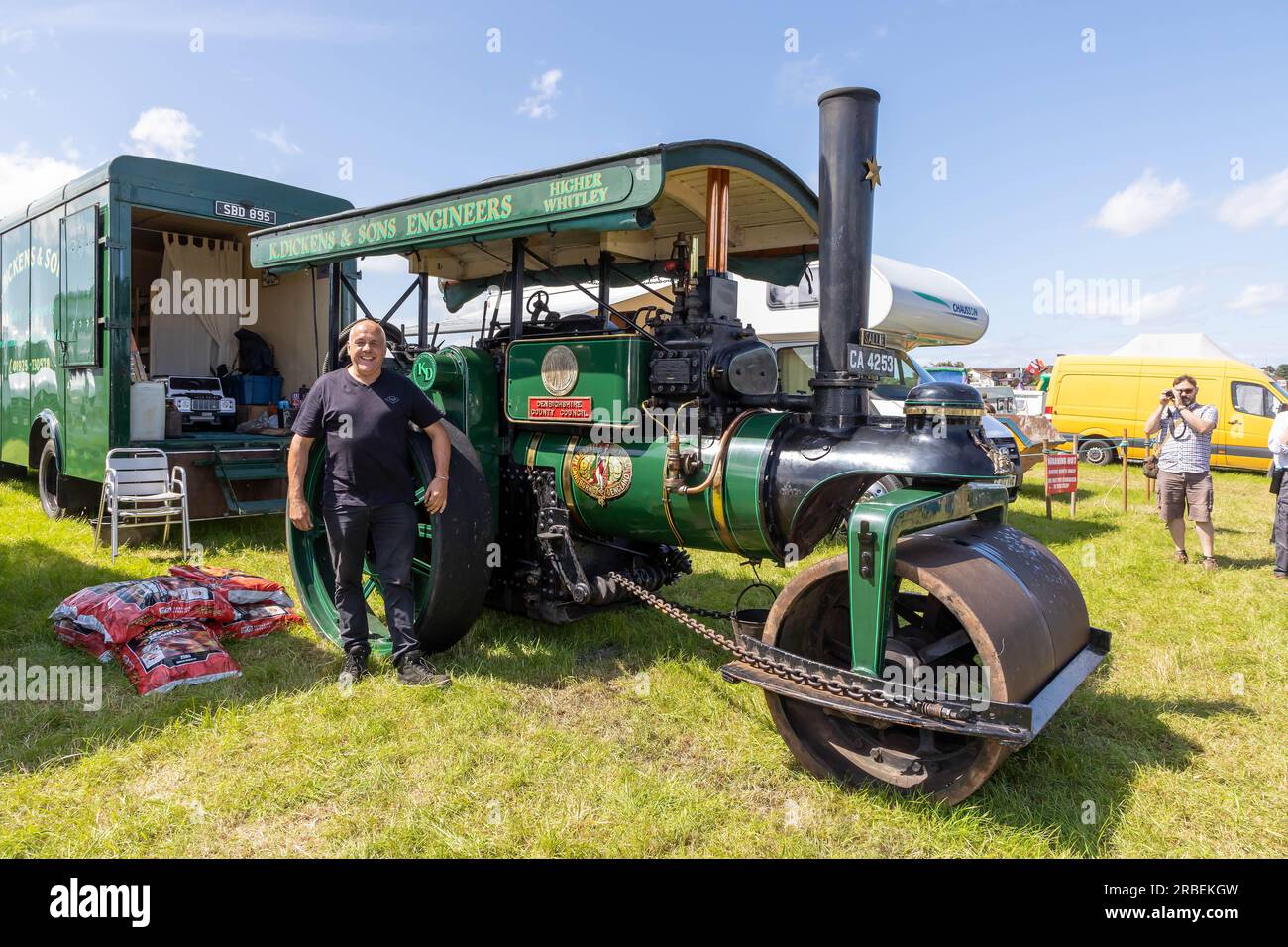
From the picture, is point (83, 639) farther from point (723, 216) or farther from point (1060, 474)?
point (1060, 474)

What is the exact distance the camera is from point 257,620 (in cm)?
448

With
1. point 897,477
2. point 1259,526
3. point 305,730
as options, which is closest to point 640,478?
point 897,477

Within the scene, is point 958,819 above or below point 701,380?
below

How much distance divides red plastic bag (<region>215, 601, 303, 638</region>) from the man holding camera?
6.56m

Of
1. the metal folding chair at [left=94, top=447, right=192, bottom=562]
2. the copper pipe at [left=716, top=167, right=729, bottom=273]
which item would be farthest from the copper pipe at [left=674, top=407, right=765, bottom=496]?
the metal folding chair at [left=94, top=447, right=192, bottom=562]

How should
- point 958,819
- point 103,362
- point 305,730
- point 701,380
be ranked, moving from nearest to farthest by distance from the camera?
point 958,819, point 305,730, point 701,380, point 103,362

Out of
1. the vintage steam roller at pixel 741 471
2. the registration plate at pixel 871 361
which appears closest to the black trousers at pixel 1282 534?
the vintage steam roller at pixel 741 471

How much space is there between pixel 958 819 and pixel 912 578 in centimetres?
75

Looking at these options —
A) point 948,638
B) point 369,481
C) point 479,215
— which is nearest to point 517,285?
point 479,215

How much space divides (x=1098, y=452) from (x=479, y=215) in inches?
586

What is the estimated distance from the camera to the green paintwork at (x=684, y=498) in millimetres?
3404

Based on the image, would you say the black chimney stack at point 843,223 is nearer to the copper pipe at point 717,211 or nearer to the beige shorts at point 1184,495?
the copper pipe at point 717,211

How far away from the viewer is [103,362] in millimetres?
6453

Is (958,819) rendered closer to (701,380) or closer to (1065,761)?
(1065,761)
